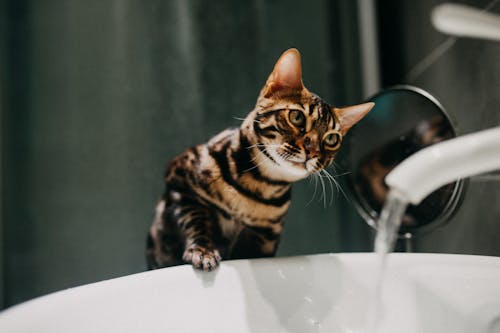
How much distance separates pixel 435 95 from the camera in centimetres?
86

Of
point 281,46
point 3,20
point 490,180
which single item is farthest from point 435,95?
point 3,20

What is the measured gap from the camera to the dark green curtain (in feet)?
3.13

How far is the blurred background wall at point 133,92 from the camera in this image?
949 millimetres

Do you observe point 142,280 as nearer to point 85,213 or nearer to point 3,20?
point 85,213

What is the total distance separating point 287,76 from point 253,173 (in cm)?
18

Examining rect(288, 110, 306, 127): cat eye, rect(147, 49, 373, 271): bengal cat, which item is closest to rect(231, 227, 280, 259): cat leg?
rect(147, 49, 373, 271): bengal cat

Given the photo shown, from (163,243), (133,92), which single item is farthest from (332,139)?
(133,92)

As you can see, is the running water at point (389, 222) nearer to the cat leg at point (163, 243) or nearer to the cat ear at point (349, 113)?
the cat ear at point (349, 113)

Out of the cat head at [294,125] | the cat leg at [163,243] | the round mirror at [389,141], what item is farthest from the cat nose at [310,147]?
the cat leg at [163,243]

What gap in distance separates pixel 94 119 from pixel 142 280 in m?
0.64

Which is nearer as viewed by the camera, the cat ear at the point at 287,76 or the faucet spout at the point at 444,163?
the faucet spout at the point at 444,163

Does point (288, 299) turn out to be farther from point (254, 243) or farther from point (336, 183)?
point (336, 183)

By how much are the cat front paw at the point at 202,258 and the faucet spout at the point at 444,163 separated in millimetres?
344

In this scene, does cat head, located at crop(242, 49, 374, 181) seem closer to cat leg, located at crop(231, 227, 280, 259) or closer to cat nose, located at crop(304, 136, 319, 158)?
cat nose, located at crop(304, 136, 319, 158)
